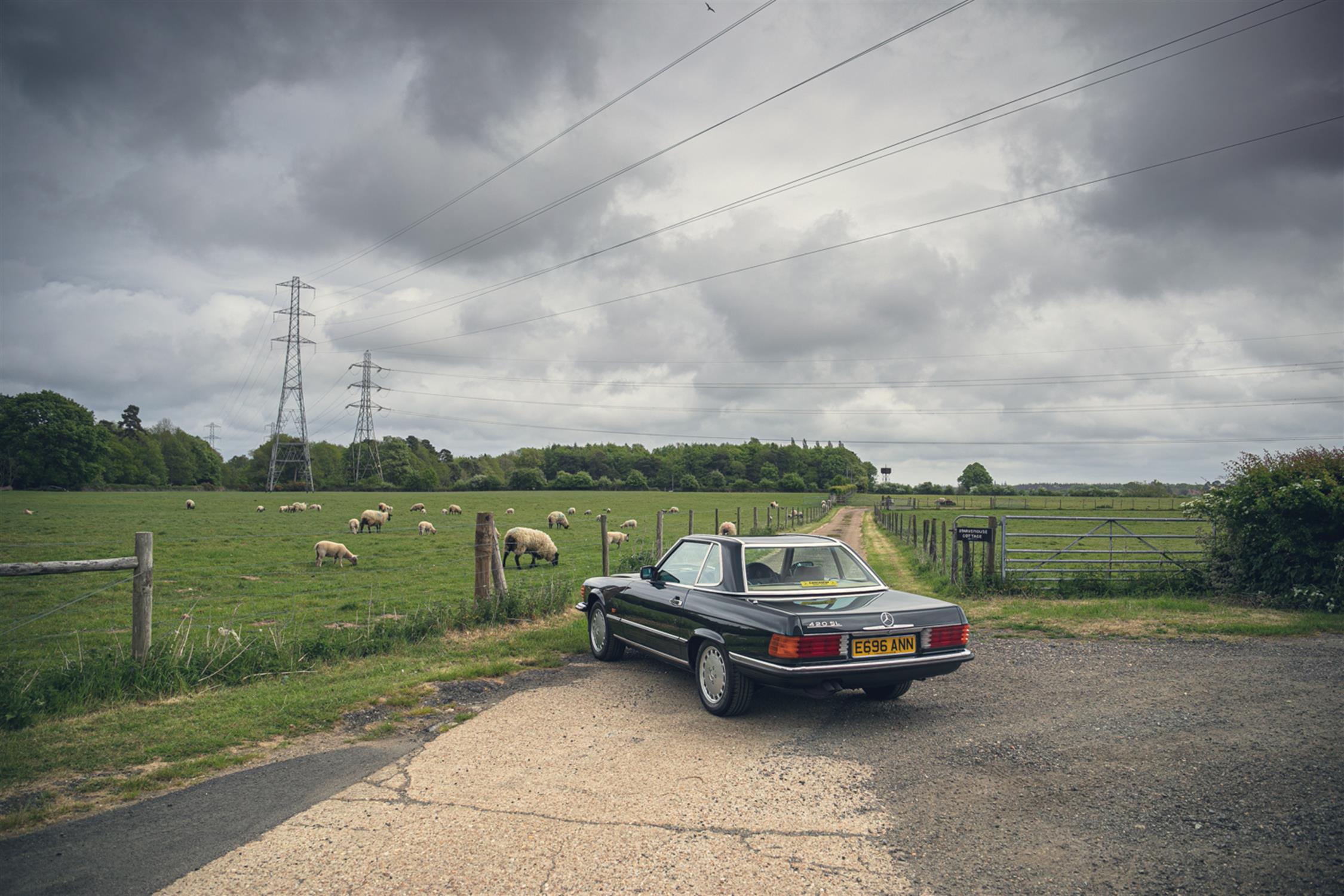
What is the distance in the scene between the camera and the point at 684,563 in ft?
26.8

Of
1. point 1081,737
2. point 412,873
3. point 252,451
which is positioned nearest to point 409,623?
point 412,873

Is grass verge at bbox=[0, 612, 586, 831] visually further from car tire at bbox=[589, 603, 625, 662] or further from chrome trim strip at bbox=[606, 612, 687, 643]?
chrome trim strip at bbox=[606, 612, 687, 643]

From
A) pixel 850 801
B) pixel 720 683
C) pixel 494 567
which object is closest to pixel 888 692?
pixel 720 683

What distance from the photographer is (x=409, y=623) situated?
33.2 feet

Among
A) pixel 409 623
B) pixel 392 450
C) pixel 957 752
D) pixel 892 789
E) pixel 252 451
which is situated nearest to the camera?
pixel 892 789

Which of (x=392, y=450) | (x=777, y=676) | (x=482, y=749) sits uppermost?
(x=392, y=450)

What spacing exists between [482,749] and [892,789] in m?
3.09

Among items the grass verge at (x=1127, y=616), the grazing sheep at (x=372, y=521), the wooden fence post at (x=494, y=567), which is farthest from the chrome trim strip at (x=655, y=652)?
the grazing sheep at (x=372, y=521)

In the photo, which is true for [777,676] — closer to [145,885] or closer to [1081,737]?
[1081,737]

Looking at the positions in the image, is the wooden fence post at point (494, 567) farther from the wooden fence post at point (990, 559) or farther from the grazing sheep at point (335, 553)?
the grazing sheep at point (335, 553)

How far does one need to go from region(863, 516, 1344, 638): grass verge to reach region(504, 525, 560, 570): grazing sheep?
11.9m

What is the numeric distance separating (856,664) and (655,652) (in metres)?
2.52

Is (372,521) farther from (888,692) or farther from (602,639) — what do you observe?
(888,692)

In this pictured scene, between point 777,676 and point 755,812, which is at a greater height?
point 777,676
